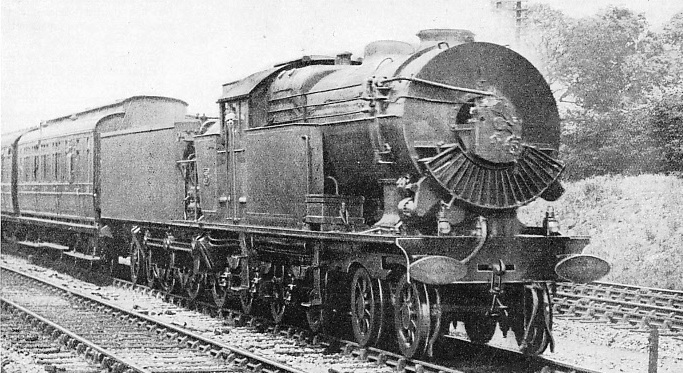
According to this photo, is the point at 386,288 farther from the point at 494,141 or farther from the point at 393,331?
the point at 494,141

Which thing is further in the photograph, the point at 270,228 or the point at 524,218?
the point at 524,218

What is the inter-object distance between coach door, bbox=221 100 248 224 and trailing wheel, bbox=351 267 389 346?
2793 mm

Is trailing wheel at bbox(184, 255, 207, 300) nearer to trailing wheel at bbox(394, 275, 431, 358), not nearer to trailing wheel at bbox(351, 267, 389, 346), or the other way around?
trailing wheel at bbox(351, 267, 389, 346)

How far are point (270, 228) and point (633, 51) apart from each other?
33.9 ft

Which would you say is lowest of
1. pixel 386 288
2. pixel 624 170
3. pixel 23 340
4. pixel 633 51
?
pixel 23 340

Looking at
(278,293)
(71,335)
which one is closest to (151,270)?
(71,335)

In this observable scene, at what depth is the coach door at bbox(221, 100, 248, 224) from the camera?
1189cm

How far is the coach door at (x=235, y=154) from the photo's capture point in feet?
39.0

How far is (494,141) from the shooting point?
8555mm

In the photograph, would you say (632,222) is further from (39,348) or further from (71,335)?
(39,348)

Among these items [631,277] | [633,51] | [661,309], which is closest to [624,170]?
[633,51]

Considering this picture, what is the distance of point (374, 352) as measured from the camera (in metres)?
9.30

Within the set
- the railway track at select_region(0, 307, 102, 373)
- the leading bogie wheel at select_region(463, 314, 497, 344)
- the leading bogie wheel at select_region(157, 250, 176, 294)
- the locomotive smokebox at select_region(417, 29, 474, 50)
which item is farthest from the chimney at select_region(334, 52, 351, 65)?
the leading bogie wheel at select_region(157, 250, 176, 294)

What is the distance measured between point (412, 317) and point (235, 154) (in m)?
4.40
